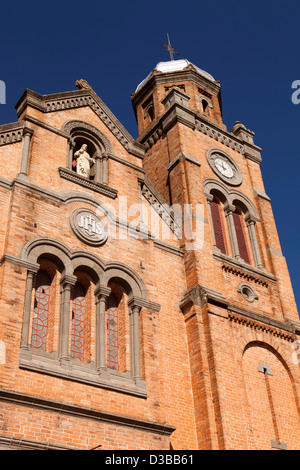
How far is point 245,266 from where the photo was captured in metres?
Answer: 21.7

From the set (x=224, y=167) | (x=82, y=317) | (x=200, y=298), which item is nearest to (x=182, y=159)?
(x=224, y=167)

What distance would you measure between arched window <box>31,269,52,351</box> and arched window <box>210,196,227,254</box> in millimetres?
8049

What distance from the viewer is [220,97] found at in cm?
3030

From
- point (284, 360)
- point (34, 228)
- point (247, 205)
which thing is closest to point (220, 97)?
point (247, 205)

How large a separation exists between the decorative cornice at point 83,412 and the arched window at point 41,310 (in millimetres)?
1853

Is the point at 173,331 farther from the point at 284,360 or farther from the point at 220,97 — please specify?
the point at 220,97

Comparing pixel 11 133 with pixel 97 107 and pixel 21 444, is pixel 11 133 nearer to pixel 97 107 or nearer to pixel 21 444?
pixel 97 107

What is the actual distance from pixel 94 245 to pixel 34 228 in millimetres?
2024

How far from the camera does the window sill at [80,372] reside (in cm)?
1380

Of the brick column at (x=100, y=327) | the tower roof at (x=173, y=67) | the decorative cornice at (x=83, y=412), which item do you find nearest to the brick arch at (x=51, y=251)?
the brick column at (x=100, y=327)

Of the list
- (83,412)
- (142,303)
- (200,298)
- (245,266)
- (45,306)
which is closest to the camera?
(83,412)

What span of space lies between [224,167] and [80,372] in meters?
12.8

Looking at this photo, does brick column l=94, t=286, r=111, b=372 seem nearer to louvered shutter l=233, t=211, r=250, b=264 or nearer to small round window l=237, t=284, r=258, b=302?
small round window l=237, t=284, r=258, b=302

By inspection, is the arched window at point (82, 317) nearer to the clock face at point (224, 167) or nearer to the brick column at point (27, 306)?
the brick column at point (27, 306)
